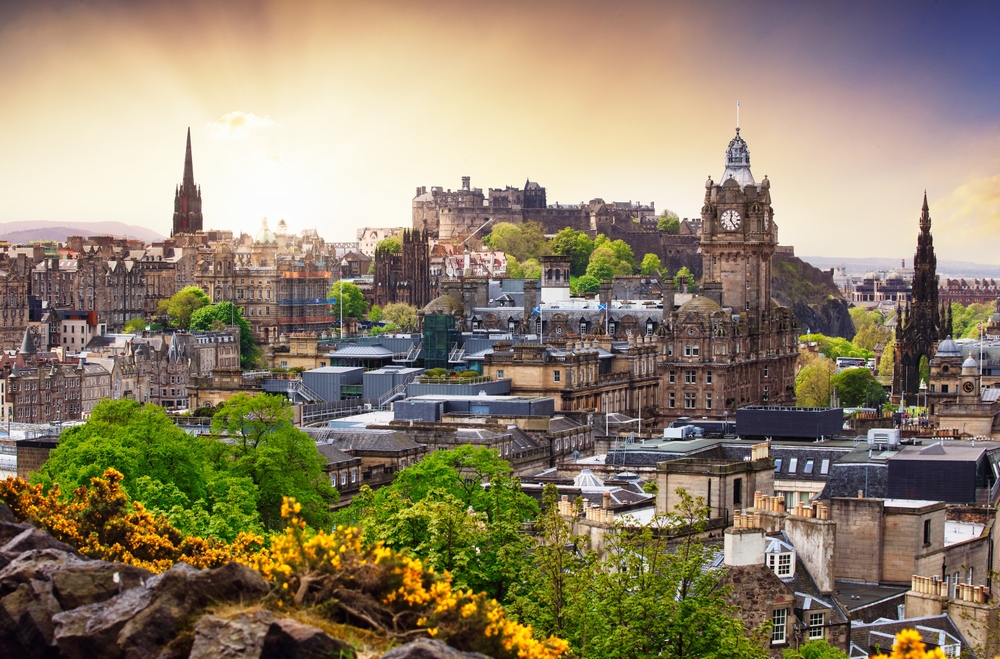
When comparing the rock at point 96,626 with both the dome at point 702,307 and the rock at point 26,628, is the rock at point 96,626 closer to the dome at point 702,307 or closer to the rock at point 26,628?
the rock at point 26,628

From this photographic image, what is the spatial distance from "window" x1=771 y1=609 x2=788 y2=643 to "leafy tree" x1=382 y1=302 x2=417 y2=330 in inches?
5242

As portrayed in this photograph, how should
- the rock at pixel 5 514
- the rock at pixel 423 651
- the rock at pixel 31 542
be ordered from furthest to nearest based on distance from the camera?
1. the rock at pixel 5 514
2. the rock at pixel 31 542
3. the rock at pixel 423 651

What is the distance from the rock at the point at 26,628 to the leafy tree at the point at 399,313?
486 ft

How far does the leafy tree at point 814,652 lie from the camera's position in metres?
35.8

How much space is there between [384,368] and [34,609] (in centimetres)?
7922

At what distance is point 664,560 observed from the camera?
111 feet

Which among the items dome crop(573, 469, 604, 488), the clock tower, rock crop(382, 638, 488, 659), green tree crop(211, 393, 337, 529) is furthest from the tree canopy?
the clock tower

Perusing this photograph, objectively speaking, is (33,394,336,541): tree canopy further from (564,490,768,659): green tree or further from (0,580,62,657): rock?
(0,580,62,657): rock

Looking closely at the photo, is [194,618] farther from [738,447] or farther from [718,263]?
[718,263]

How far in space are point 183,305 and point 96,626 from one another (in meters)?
165

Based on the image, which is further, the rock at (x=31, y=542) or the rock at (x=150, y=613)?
the rock at (x=31, y=542)

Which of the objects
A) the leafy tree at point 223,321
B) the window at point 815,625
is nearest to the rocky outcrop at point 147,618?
the window at point 815,625

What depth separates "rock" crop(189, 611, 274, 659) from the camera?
67.1 ft

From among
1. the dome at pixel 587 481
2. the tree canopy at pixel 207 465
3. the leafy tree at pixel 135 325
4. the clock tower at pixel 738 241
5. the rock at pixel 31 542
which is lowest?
the leafy tree at pixel 135 325
